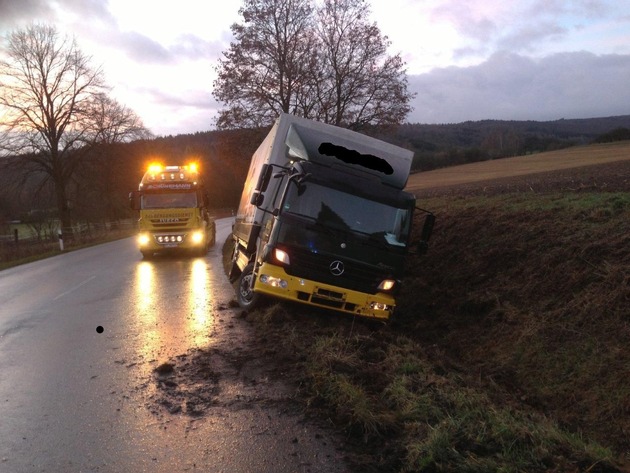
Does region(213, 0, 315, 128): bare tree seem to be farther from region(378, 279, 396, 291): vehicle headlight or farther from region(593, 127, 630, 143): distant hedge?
region(593, 127, 630, 143): distant hedge

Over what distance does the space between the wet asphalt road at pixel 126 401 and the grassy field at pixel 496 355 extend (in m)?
0.53

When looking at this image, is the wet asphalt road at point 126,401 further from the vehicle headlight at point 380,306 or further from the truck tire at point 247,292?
the vehicle headlight at point 380,306

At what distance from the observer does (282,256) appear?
784 cm

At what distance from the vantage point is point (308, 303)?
25.7ft

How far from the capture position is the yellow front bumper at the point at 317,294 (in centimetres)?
777

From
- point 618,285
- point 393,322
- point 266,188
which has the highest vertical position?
point 266,188

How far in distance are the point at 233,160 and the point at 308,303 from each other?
17.3 m

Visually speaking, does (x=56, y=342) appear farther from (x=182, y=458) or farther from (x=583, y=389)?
(x=583, y=389)

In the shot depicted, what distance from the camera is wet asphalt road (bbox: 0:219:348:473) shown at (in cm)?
396

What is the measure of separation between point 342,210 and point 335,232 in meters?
0.38

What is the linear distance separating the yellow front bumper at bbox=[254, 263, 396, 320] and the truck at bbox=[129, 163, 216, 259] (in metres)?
11.6

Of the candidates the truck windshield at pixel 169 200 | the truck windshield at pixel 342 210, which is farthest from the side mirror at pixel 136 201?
the truck windshield at pixel 342 210

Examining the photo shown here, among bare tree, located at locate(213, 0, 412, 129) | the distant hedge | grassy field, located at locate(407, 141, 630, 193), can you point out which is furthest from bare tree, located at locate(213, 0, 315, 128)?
the distant hedge

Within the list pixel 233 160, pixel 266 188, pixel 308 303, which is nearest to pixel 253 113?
pixel 233 160
